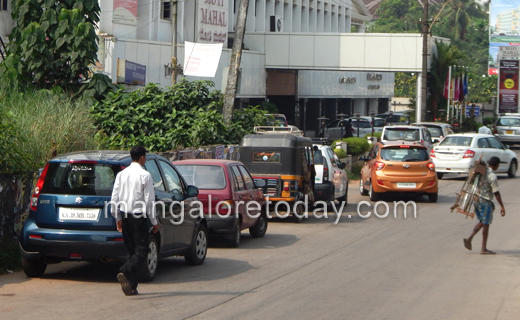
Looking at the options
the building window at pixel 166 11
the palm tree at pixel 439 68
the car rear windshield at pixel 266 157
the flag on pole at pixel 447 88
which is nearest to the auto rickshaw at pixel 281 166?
the car rear windshield at pixel 266 157

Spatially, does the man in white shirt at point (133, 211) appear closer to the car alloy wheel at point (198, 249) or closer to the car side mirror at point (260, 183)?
the car alloy wheel at point (198, 249)

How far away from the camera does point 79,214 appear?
30.0 ft

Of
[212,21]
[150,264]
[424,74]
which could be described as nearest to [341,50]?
[424,74]

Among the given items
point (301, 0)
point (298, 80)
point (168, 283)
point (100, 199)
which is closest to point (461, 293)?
point (168, 283)

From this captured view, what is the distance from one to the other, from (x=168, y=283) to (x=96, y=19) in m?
10.9

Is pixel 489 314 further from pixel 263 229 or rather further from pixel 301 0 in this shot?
pixel 301 0

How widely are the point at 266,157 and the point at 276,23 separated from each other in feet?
107

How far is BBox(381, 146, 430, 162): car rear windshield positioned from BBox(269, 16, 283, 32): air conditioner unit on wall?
2741 cm

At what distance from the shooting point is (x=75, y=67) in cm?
1817

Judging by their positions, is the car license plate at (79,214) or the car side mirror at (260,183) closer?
the car license plate at (79,214)

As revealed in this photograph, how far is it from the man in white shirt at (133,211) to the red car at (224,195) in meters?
3.80


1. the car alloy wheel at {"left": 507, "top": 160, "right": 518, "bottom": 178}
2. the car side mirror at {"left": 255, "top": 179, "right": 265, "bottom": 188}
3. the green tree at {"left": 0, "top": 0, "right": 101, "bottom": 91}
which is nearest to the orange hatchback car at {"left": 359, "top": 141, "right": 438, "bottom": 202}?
the car side mirror at {"left": 255, "top": 179, "right": 265, "bottom": 188}

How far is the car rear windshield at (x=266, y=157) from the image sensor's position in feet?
53.3

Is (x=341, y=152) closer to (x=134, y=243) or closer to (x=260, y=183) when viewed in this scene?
(x=260, y=183)
